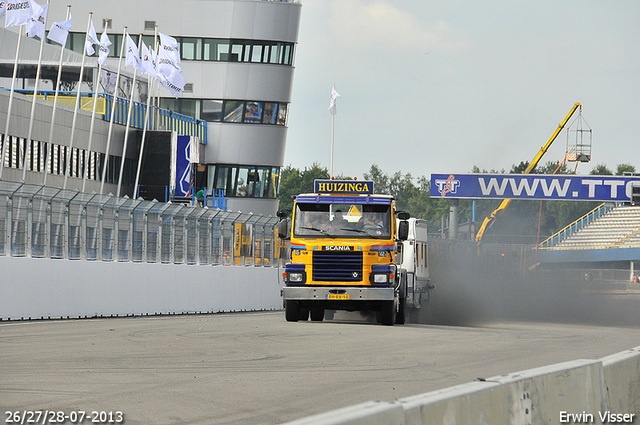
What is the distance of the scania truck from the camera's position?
66.5 ft

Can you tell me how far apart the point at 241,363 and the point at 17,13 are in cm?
2590

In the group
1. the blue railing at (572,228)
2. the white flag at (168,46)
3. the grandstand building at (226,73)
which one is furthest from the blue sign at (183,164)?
the blue railing at (572,228)

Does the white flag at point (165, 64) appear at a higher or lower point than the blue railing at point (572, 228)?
higher

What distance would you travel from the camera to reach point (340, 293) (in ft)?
66.5

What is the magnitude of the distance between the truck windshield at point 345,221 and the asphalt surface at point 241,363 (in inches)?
76.0

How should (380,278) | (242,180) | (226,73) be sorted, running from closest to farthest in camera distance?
(380,278), (226,73), (242,180)

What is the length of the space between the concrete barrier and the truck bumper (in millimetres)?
12147

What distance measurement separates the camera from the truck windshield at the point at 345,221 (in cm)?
2047

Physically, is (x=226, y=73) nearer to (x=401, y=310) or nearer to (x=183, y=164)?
(x=183, y=164)

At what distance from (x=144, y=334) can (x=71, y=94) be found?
135ft

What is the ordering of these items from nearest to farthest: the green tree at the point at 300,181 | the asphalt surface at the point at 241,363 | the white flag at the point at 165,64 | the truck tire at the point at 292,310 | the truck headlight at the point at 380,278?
the asphalt surface at the point at 241,363, the truck headlight at the point at 380,278, the truck tire at the point at 292,310, the white flag at the point at 165,64, the green tree at the point at 300,181

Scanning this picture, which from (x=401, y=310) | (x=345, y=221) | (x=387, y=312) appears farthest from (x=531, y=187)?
(x=345, y=221)

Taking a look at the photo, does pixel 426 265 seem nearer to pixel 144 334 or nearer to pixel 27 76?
pixel 144 334

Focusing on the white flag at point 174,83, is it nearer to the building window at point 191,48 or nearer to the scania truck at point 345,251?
the building window at point 191,48
